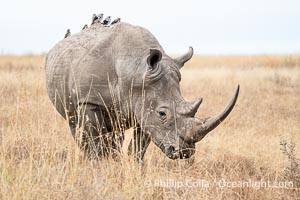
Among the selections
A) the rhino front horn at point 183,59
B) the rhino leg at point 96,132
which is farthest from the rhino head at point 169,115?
the rhino leg at point 96,132

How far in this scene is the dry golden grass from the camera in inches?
177

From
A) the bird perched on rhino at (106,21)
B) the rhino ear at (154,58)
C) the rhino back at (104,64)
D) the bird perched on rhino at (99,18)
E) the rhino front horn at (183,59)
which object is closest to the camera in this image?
the rhino ear at (154,58)

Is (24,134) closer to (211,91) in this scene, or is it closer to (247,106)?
(247,106)

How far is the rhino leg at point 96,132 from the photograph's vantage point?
19.7ft

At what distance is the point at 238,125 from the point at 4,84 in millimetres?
6804

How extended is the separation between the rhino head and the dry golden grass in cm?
18

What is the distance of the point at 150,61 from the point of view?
5.50 meters

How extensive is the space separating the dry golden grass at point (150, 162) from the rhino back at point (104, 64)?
0.39m

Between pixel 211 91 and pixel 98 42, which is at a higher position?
pixel 98 42

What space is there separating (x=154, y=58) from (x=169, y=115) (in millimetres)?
593

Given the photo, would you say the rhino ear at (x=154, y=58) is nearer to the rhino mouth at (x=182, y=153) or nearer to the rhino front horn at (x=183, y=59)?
the rhino front horn at (x=183, y=59)

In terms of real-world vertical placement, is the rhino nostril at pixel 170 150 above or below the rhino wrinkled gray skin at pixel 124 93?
below

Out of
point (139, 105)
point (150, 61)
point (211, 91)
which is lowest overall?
point (211, 91)

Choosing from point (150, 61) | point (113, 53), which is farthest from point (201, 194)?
point (113, 53)
